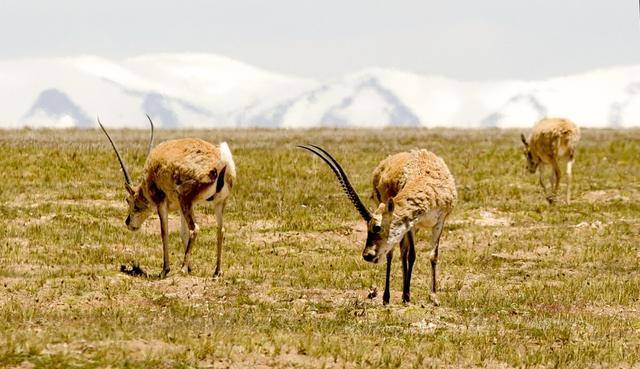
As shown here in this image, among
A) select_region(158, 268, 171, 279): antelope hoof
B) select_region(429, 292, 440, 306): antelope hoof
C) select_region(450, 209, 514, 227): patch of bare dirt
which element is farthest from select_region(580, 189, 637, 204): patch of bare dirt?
select_region(158, 268, 171, 279): antelope hoof

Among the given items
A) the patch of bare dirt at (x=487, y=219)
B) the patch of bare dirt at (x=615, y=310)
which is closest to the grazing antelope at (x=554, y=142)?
the patch of bare dirt at (x=487, y=219)

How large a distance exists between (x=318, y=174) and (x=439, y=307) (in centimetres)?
1834

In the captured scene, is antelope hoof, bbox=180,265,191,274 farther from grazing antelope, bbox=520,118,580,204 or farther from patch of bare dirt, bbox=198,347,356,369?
grazing antelope, bbox=520,118,580,204

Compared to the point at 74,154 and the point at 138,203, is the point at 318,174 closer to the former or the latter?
the point at 74,154

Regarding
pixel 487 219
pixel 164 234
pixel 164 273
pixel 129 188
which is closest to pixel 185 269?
pixel 164 273

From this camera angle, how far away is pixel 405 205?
14477 millimetres

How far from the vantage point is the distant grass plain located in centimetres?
1123

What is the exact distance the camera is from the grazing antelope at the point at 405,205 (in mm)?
14305

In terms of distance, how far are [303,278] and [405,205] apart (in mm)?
3692

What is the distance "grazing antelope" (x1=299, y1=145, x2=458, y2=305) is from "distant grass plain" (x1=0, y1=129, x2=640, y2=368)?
3.08ft

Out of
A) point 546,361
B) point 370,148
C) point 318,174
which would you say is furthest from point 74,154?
point 546,361

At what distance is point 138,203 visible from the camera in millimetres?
18953

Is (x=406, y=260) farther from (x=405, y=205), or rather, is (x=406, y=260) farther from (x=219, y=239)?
(x=219, y=239)

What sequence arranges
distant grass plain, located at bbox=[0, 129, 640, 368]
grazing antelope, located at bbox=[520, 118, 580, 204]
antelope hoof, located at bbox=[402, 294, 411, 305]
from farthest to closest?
grazing antelope, located at bbox=[520, 118, 580, 204]
antelope hoof, located at bbox=[402, 294, 411, 305]
distant grass plain, located at bbox=[0, 129, 640, 368]
